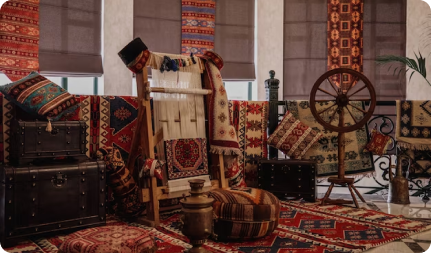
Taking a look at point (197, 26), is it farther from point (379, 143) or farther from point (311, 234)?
point (311, 234)

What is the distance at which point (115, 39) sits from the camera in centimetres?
540

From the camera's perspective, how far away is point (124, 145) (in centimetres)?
403

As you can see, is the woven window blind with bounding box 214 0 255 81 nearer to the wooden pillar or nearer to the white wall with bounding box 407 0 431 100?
the wooden pillar

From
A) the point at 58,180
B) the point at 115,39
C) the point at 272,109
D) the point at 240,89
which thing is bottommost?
the point at 58,180

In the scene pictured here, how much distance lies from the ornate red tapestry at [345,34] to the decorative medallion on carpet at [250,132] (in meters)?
1.83

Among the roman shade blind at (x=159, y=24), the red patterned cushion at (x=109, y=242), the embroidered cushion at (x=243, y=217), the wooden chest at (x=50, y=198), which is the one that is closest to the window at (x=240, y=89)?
the roman shade blind at (x=159, y=24)

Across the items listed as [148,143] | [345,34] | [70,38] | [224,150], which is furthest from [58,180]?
[345,34]

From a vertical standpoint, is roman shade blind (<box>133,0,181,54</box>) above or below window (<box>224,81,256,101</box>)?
above

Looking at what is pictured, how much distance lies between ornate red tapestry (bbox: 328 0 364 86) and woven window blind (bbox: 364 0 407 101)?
164 millimetres

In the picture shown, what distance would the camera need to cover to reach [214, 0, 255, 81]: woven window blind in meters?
6.09

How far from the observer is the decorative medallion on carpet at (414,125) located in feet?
15.3

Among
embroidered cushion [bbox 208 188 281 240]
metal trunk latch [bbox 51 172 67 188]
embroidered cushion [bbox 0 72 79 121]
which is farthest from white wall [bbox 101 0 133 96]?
embroidered cushion [bbox 208 188 281 240]

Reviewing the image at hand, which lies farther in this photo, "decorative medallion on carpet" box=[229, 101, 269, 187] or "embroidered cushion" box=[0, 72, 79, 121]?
"decorative medallion on carpet" box=[229, 101, 269, 187]

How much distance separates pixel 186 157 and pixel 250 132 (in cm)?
137
